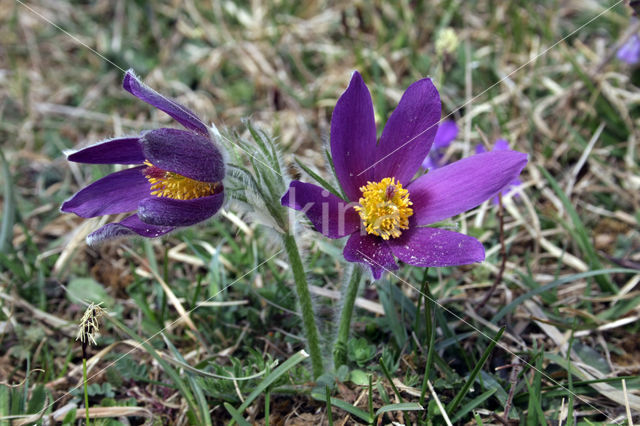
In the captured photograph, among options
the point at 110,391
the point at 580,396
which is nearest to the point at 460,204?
the point at 580,396

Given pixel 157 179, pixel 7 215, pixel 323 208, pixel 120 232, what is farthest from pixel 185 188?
pixel 7 215

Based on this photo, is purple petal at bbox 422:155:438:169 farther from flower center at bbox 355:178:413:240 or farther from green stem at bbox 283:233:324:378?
green stem at bbox 283:233:324:378

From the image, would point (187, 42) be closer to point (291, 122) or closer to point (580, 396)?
point (291, 122)

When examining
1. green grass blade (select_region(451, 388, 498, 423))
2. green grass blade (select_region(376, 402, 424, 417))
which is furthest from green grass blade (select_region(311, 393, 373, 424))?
green grass blade (select_region(451, 388, 498, 423))

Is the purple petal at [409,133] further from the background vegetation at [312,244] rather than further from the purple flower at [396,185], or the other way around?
the background vegetation at [312,244]

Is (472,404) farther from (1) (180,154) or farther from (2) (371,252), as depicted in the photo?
(1) (180,154)
